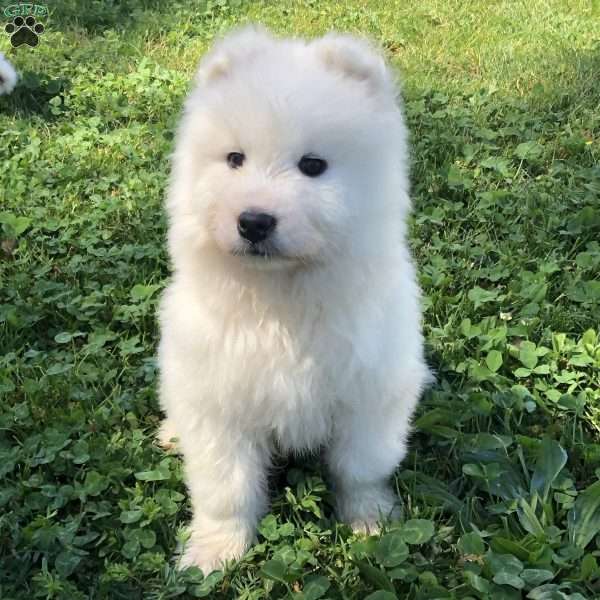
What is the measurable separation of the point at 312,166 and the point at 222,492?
42.9 inches

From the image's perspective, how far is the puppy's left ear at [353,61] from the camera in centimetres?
208

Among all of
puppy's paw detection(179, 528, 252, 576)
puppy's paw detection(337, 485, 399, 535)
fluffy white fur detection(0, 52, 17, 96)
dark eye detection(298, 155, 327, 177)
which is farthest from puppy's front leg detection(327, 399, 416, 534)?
fluffy white fur detection(0, 52, 17, 96)

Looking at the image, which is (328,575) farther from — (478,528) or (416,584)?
(478,528)

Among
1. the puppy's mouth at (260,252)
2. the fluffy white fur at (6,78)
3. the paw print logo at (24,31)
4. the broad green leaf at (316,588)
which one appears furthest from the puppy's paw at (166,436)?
the paw print logo at (24,31)

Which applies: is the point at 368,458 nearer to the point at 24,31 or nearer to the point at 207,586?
the point at 207,586

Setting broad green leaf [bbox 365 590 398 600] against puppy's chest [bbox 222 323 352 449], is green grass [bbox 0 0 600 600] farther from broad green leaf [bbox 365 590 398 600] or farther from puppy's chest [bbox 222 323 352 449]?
puppy's chest [bbox 222 323 352 449]

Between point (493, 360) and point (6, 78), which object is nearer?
point (493, 360)

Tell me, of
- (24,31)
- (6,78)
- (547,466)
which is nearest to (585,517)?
(547,466)

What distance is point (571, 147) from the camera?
455 cm

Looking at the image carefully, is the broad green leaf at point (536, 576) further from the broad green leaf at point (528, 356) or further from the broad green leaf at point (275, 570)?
the broad green leaf at point (528, 356)

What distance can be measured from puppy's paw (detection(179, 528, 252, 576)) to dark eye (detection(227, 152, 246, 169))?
1186 mm

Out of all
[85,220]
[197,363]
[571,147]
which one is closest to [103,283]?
[85,220]

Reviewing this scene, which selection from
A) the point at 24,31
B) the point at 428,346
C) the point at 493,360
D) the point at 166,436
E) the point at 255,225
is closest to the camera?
the point at 255,225

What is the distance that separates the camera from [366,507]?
2.57 meters
